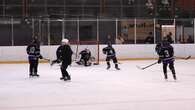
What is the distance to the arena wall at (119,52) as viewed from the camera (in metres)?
23.8

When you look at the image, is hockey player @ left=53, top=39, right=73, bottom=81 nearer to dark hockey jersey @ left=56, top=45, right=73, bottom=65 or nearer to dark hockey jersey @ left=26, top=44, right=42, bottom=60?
dark hockey jersey @ left=56, top=45, right=73, bottom=65

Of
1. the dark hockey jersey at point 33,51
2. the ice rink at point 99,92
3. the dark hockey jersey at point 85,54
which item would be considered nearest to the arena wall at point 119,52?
the dark hockey jersey at point 85,54

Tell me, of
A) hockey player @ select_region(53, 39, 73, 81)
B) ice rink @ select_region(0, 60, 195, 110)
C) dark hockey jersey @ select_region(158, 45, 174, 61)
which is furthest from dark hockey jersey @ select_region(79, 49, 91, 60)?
dark hockey jersey @ select_region(158, 45, 174, 61)

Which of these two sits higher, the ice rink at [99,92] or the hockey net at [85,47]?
the hockey net at [85,47]

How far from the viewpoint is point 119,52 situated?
Result: 25344 mm

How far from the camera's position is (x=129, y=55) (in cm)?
2538

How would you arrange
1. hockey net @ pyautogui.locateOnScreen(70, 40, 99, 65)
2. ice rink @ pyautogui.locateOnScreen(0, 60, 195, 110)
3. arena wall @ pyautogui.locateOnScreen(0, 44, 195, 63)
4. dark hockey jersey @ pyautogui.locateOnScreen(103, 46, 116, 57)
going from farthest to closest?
arena wall @ pyautogui.locateOnScreen(0, 44, 195, 63) → hockey net @ pyautogui.locateOnScreen(70, 40, 99, 65) → dark hockey jersey @ pyautogui.locateOnScreen(103, 46, 116, 57) → ice rink @ pyautogui.locateOnScreen(0, 60, 195, 110)

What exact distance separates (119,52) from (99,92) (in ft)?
44.5

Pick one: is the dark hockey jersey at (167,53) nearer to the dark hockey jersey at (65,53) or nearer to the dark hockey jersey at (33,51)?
the dark hockey jersey at (65,53)

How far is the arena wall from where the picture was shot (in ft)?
77.9

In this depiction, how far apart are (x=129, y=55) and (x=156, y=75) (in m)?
8.83

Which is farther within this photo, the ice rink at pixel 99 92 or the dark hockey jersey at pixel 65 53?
the dark hockey jersey at pixel 65 53

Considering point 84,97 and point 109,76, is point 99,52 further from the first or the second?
point 84,97

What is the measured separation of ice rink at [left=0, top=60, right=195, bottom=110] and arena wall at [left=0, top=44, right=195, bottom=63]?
6424 millimetres
